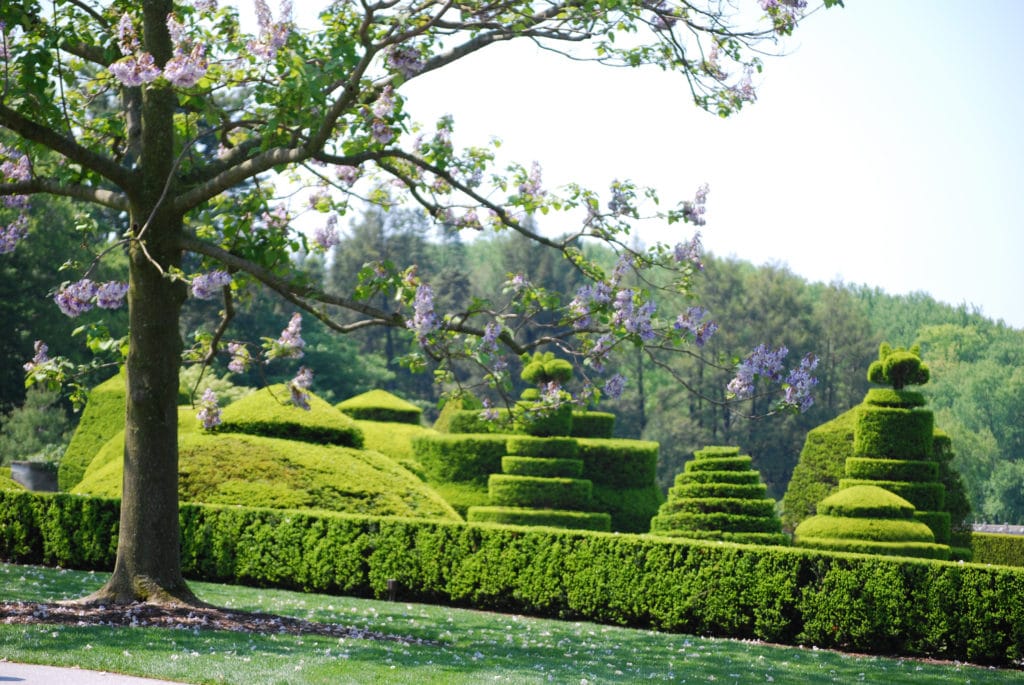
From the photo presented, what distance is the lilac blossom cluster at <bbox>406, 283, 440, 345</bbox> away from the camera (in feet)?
30.0

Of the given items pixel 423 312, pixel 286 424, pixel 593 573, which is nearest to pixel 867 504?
pixel 593 573

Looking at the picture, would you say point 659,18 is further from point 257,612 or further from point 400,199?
point 257,612

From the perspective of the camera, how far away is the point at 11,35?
10.2 meters

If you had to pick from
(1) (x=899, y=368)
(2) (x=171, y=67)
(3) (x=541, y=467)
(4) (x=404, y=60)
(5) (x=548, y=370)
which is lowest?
(3) (x=541, y=467)

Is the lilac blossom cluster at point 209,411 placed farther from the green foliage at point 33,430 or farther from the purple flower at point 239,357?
the green foliage at point 33,430

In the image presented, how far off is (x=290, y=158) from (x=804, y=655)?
749 cm

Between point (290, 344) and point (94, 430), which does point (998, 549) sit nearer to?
point (94, 430)

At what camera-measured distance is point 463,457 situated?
24.5 m

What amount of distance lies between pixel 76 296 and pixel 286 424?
8974 millimetres

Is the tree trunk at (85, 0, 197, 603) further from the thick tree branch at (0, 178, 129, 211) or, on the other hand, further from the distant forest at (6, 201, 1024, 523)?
the distant forest at (6, 201, 1024, 523)

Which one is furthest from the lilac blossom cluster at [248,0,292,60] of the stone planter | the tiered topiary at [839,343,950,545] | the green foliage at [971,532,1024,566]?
the green foliage at [971,532,1024,566]

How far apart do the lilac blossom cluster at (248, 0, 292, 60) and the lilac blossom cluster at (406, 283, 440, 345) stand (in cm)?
230

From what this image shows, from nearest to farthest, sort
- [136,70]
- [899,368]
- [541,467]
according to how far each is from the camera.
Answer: [136,70] < [541,467] < [899,368]

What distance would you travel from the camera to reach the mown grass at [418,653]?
843cm
